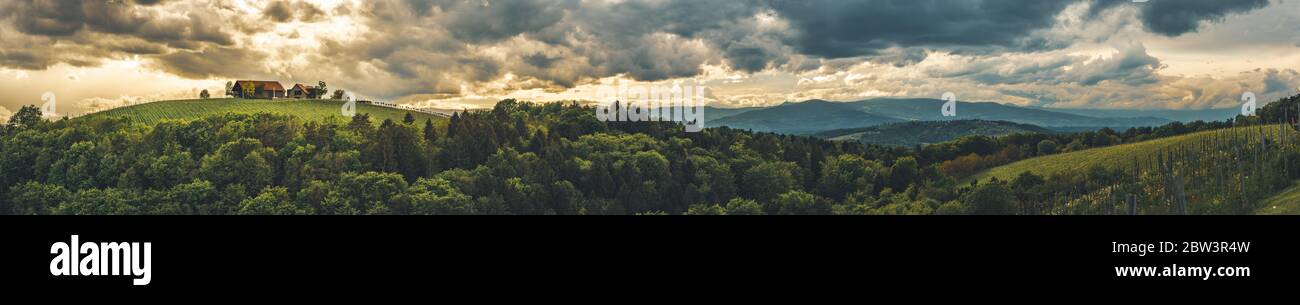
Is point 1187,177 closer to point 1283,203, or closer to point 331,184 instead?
point 1283,203

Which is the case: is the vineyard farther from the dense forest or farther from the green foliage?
the green foliage

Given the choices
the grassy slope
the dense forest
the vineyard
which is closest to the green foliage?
the dense forest

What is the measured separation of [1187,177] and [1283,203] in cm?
2395

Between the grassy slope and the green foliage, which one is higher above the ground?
the grassy slope

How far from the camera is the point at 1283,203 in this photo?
12938 centimetres

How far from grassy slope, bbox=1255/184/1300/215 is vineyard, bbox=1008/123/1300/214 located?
1360 millimetres

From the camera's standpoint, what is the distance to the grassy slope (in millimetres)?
122312

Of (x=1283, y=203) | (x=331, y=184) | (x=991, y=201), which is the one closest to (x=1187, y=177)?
(x=1283, y=203)

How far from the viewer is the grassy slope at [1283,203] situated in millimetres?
122312

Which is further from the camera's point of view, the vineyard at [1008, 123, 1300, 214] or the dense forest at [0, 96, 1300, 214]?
the dense forest at [0, 96, 1300, 214]

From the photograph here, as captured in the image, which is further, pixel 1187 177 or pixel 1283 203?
pixel 1187 177

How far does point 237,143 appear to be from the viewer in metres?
189

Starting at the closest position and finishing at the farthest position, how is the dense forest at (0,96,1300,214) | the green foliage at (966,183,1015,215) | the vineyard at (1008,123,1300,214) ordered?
the vineyard at (1008,123,1300,214) → the green foliage at (966,183,1015,215) → the dense forest at (0,96,1300,214)
